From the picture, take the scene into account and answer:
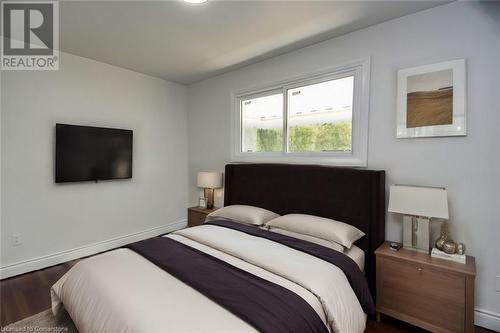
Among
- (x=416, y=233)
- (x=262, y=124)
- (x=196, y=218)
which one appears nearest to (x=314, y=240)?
(x=416, y=233)

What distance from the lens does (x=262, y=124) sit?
345 centimetres

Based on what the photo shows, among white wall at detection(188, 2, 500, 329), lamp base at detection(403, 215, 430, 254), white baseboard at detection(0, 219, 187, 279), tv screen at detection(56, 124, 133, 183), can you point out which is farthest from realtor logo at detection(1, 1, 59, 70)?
lamp base at detection(403, 215, 430, 254)

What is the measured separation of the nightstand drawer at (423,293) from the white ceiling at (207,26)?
2.17 metres

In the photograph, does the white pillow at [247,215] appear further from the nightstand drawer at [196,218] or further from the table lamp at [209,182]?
the table lamp at [209,182]

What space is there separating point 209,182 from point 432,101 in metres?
2.76

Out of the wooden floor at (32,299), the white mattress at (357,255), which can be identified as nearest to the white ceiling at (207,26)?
the white mattress at (357,255)

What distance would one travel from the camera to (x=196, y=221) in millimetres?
3598

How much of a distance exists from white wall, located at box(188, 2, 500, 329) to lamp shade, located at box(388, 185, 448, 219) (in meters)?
0.23

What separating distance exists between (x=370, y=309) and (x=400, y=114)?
1663mm

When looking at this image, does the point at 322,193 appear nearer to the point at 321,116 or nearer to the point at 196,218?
the point at 321,116

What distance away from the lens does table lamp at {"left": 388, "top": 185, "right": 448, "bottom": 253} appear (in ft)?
6.19

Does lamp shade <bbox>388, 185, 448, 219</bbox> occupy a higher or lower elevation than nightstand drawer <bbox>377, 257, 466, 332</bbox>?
higher

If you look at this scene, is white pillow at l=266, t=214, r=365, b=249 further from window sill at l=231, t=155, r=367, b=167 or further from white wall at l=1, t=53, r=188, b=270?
white wall at l=1, t=53, r=188, b=270

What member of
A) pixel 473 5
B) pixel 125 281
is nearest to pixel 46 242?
pixel 125 281
